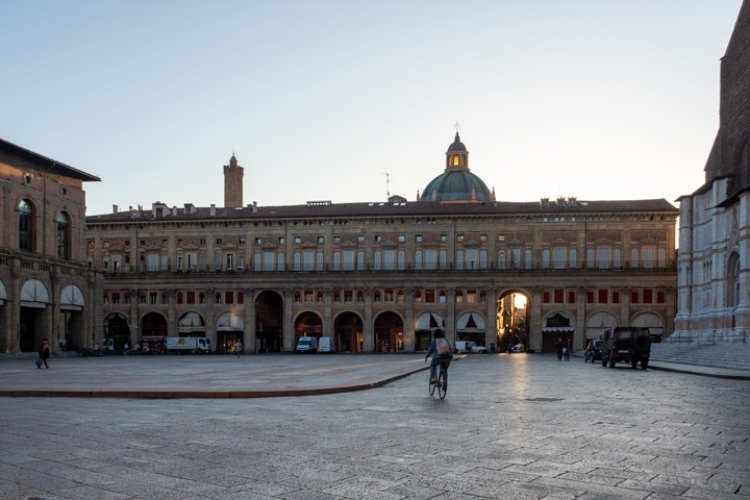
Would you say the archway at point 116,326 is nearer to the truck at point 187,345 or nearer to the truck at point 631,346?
the truck at point 187,345

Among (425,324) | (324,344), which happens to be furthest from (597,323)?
(324,344)

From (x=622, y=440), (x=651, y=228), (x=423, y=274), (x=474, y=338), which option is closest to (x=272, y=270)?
(x=423, y=274)

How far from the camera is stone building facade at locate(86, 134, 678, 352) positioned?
7331 cm

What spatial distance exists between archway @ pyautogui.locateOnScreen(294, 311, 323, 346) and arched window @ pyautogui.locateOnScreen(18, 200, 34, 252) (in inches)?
1294

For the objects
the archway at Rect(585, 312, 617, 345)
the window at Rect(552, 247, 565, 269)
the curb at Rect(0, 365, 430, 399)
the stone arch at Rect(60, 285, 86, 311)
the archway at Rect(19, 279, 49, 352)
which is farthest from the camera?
the window at Rect(552, 247, 565, 269)

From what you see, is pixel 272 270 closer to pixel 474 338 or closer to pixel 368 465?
pixel 474 338

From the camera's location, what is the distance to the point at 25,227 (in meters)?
51.4

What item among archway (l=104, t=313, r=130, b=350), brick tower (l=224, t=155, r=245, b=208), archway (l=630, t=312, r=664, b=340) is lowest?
archway (l=104, t=313, r=130, b=350)

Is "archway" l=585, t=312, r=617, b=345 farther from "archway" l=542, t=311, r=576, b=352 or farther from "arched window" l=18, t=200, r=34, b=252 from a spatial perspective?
"arched window" l=18, t=200, r=34, b=252

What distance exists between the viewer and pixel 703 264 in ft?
180

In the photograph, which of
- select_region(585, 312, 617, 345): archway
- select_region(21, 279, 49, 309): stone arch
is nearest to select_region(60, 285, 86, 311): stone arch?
select_region(21, 279, 49, 309): stone arch

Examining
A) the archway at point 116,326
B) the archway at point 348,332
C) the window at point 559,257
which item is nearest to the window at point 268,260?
the archway at point 348,332

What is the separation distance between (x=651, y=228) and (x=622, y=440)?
68.1 m

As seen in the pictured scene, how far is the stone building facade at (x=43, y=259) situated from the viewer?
4844 cm
